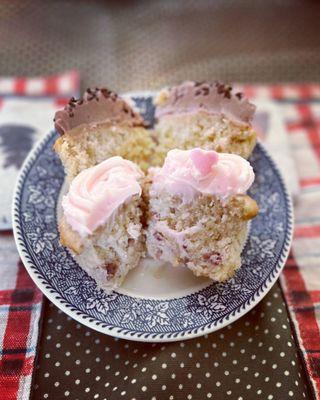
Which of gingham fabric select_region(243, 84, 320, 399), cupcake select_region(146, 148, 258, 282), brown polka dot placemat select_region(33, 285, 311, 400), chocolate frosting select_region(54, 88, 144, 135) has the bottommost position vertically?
brown polka dot placemat select_region(33, 285, 311, 400)

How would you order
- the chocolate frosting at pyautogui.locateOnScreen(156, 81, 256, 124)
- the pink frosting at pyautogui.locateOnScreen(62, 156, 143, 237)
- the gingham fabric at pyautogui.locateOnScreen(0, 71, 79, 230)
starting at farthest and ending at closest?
the gingham fabric at pyautogui.locateOnScreen(0, 71, 79, 230), the chocolate frosting at pyautogui.locateOnScreen(156, 81, 256, 124), the pink frosting at pyautogui.locateOnScreen(62, 156, 143, 237)

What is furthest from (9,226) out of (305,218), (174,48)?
(174,48)

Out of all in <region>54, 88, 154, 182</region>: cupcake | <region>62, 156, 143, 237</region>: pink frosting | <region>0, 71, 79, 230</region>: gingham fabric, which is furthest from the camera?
<region>0, 71, 79, 230</region>: gingham fabric

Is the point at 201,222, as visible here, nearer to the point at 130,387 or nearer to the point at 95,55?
the point at 130,387

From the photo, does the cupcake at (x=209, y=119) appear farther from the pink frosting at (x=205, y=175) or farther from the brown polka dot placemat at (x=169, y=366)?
the brown polka dot placemat at (x=169, y=366)

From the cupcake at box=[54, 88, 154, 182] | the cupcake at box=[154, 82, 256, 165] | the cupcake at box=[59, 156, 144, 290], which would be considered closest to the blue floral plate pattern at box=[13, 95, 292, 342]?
the cupcake at box=[59, 156, 144, 290]

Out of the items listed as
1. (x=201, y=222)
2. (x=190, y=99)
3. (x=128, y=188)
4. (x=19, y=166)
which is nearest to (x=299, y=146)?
(x=190, y=99)

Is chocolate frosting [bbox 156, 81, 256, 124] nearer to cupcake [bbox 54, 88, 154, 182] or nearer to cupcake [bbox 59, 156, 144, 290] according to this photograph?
cupcake [bbox 54, 88, 154, 182]
